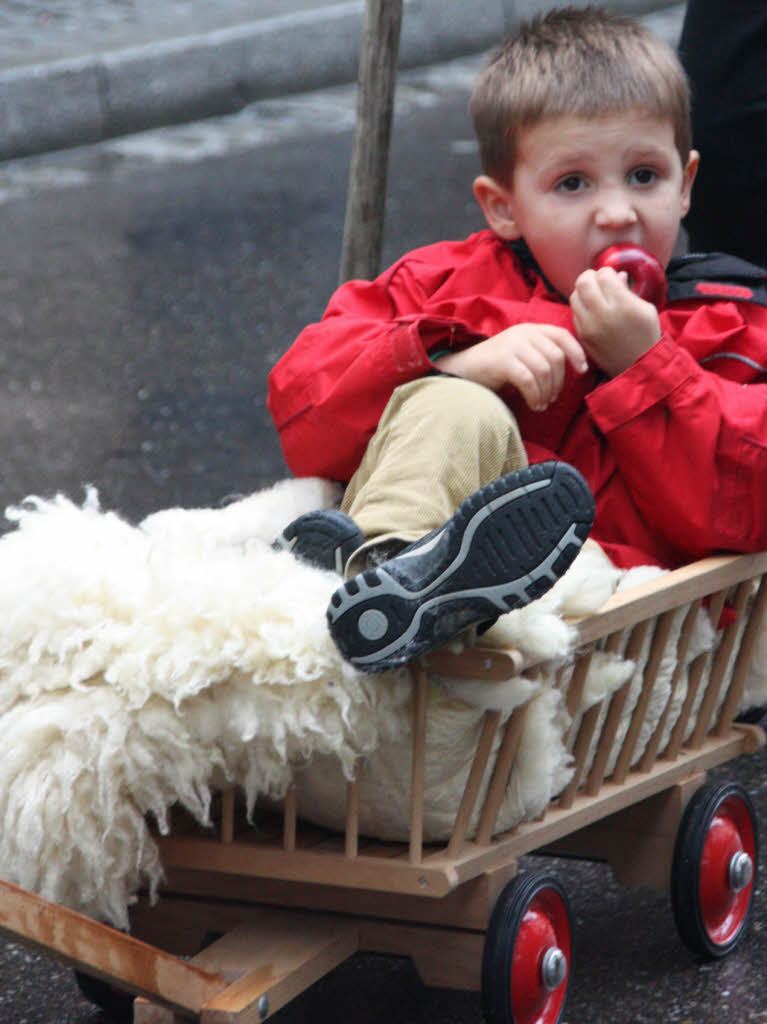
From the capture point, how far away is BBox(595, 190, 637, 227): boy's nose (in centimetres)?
246

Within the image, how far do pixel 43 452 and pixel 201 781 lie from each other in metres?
2.72

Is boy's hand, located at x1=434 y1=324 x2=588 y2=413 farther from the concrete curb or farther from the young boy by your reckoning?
the concrete curb

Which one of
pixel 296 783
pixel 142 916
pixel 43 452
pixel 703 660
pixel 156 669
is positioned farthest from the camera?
pixel 43 452

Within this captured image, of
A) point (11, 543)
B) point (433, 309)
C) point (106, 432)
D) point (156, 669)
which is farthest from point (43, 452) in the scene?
point (156, 669)

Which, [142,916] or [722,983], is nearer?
[142,916]

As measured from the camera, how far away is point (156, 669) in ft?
6.09

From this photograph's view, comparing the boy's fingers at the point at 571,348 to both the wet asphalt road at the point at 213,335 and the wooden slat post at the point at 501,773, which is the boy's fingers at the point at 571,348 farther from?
the wet asphalt road at the point at 213,335

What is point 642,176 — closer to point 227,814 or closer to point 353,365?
point 353,365

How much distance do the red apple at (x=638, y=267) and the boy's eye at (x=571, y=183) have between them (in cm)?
11

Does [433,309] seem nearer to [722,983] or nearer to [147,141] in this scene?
[722,983]

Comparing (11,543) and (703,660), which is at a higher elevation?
(11,543)

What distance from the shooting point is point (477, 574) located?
5.95 feet

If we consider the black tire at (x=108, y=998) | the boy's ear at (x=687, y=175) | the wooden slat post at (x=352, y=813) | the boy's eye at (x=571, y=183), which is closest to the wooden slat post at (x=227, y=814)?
the wooden slat post at (x=352, y=813)

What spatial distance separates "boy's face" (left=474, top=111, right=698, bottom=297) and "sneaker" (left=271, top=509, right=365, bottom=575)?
0.66 meters
